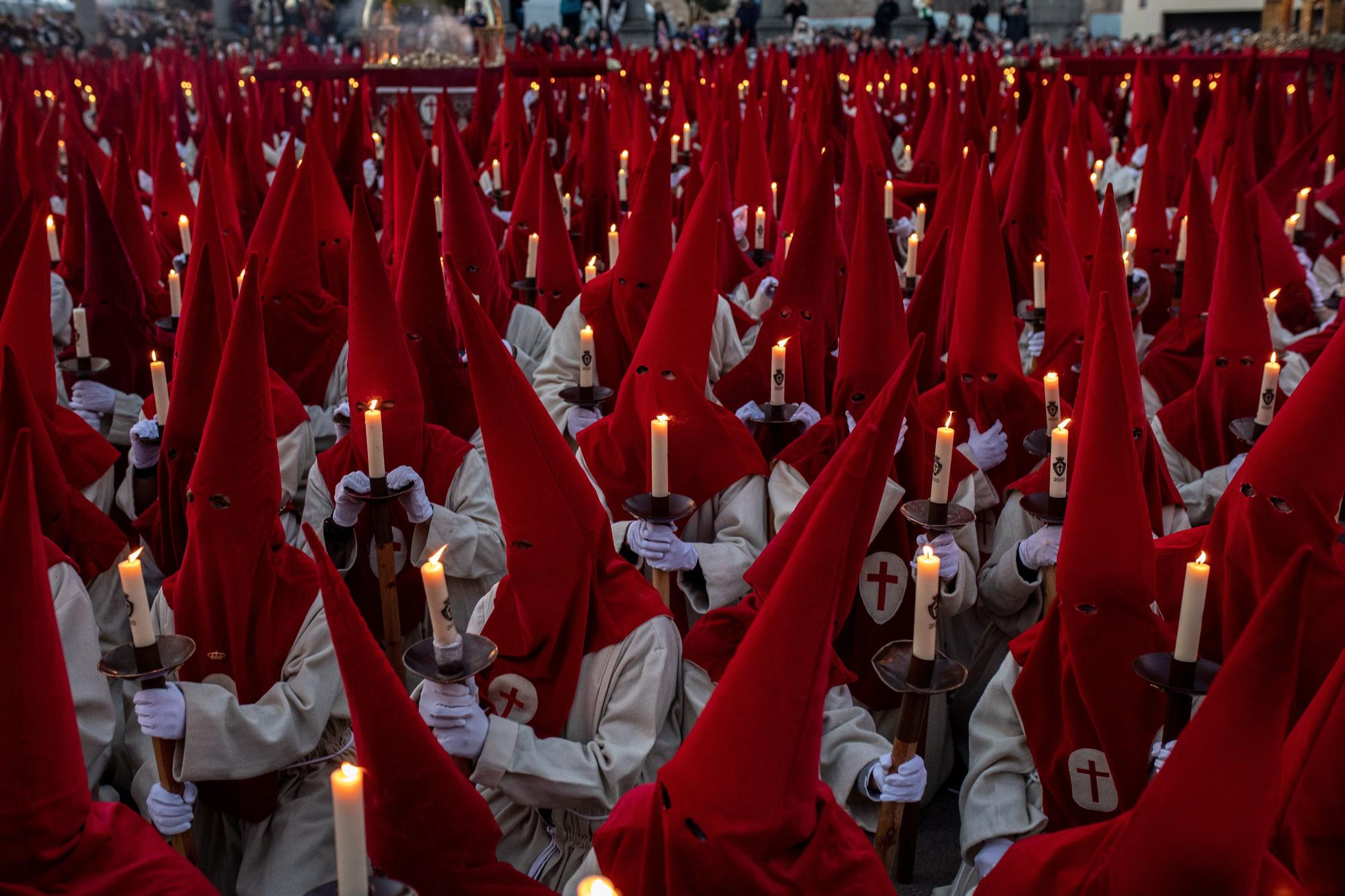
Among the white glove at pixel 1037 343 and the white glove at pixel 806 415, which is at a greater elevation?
the white glove at pixel 1037 343

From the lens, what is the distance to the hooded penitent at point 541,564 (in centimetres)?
267

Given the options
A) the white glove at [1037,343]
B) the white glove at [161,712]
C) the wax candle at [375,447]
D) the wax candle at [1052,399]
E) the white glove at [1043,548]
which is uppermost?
the wax candle at [375,447]

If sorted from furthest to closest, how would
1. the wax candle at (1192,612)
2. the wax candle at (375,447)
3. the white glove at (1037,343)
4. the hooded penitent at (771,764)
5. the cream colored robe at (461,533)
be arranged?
the white glove at (1037,343)
the cream colored robe at (461,533)
the wax candle at (375,447)
the wax candle at (1192,612)
the hooded penitent at (771,764)

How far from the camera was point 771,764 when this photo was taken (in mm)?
1903

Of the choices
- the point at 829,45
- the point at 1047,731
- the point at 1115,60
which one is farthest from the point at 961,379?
the point at 829,45

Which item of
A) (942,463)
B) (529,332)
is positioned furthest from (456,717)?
(529,332)

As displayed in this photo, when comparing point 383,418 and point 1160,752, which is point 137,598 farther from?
point 1160,752

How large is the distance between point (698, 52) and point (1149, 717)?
16547 millimetres

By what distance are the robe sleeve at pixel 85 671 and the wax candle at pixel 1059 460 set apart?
2.30 m

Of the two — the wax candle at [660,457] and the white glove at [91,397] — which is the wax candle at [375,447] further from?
the white glove at [91,397]

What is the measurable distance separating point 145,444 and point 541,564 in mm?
1823

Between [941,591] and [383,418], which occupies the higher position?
[383,418]

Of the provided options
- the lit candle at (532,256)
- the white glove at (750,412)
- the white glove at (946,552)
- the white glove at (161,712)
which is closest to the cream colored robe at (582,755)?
the white glove at (161,712)

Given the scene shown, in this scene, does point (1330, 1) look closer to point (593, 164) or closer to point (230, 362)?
point (593, 164)
